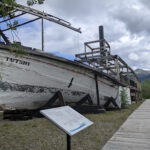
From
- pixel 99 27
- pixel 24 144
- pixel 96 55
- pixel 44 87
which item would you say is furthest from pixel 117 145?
pixel 99 27

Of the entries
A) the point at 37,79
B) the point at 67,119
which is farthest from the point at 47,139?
the point at 37,79

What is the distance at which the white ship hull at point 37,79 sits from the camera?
5.15m

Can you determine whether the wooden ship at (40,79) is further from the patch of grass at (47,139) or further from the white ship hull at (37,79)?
the patch of grass at (47,139)

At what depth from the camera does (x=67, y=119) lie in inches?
93.5

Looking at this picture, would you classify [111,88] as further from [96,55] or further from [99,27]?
[99,27]

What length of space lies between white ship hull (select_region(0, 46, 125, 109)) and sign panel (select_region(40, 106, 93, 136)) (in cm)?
321

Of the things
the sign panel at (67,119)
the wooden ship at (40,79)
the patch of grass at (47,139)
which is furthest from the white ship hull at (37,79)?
the sign panel at (67,119)

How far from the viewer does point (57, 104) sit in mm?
6434

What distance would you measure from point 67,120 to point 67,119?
3 cm

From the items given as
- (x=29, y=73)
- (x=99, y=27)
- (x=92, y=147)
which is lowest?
(x=92, y=147)

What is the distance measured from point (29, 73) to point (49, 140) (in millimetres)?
2797

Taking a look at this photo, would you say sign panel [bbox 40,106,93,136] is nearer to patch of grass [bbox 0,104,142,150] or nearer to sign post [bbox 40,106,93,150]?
sign post [bbox 40,106,93,150]

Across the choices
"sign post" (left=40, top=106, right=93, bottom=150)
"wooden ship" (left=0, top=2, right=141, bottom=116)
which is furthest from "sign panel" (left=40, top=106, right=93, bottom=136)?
"wooden ship" (left=0, top=2, right=141, bottom=116)

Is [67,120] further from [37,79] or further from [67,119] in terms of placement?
[37,79]
